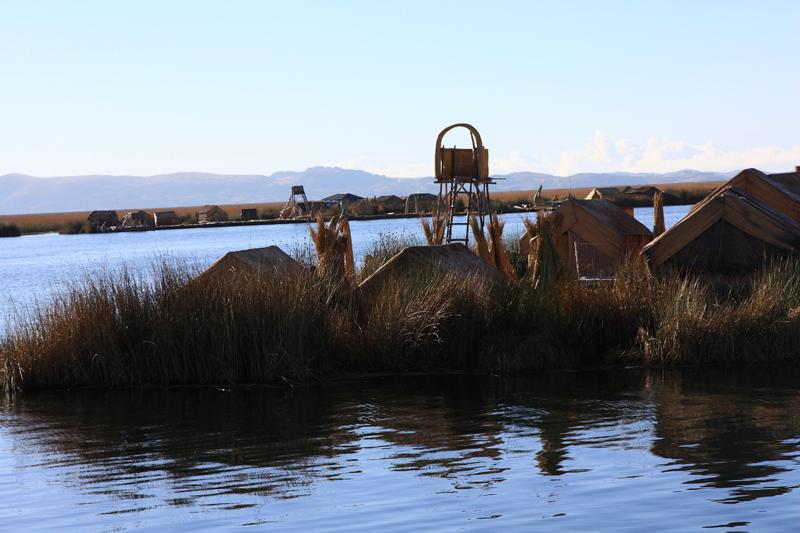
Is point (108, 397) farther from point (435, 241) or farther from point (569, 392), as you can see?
point (435, 241)

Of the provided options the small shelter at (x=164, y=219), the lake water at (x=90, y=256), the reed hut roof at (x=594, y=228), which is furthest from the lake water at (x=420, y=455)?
the small shelter at (x=164, y=219)

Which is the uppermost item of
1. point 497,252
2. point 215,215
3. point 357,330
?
point 215,215

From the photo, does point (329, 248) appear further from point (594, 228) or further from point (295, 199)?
point (295, 199)

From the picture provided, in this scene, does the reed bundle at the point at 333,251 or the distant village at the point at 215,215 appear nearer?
the reed bundle at the point at 333,251

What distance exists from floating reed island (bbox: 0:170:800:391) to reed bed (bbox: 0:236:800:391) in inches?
0.6

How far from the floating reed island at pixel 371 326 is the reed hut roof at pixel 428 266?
0.12ft

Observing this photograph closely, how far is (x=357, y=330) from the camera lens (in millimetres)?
14578

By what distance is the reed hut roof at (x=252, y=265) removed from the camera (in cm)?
1484

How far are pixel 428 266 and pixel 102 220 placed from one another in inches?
3344

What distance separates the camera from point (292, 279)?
14570 mm

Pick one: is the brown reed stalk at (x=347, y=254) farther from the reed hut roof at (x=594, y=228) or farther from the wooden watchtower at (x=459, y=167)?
the reed hut roof at (x=594, y=228)

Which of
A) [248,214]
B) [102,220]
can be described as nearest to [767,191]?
[248,214]

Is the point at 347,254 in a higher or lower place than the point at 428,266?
higher

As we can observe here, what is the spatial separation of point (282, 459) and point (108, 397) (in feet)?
14.0
